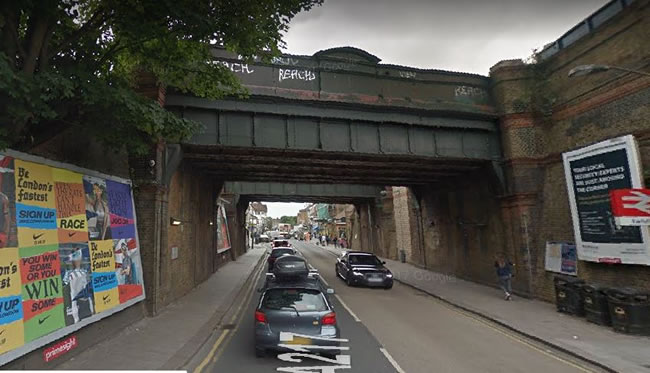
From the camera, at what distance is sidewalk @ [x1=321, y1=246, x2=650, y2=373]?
7609 millimetres

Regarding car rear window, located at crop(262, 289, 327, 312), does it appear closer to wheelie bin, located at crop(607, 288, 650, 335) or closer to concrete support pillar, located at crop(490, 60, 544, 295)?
wheelie bin, located at crop(607, 288, 650, 335)

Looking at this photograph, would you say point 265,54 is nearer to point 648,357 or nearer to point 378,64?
point 378,64

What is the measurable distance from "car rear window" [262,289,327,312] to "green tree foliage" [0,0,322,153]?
4.32 meters

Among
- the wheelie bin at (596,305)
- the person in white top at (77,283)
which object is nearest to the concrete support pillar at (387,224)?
the wheelie bin at (596,305)

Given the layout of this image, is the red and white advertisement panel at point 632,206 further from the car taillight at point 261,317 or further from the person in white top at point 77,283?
the person in white top at point 77,283

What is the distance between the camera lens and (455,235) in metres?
21.0

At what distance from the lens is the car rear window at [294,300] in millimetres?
7285

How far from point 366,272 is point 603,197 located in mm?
9753

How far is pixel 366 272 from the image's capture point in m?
17.4

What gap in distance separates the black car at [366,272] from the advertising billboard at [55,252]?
397 inches

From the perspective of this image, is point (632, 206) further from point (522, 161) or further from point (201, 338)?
point (201, 338)

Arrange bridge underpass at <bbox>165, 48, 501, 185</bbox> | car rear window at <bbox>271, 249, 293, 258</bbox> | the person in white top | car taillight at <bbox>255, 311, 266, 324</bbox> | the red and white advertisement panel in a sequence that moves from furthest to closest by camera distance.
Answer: car rear window at <bbox>271, 249, 293, 258</bbox>, bridge underpass at <bbox>165, 48, 501, 185</bbox>, the red and white advertisement panel, the person in white top, car taillight at <bbox>255, 311, 266, 324</bbox>

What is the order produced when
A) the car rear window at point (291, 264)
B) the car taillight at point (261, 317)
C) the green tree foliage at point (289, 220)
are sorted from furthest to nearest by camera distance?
1. the green tree foliage at point (289, 220)
2. the car rear window at point (291, 264)
3. the car taillight at point (261, 317)

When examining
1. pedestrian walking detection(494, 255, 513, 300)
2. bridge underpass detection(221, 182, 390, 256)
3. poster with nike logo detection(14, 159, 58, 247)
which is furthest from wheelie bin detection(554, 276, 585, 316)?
bridge underpass detection(221, 182, 390, 256)
